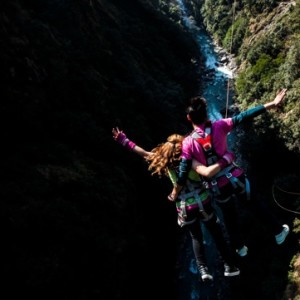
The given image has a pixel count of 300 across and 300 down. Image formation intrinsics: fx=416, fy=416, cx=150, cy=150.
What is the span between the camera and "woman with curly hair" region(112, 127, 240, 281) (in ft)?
23.0

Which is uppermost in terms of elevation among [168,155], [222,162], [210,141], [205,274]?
[210,141]

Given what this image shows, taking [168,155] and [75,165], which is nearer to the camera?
[168,155]

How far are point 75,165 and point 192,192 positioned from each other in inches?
742

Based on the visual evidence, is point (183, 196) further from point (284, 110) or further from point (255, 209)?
point (284, 110)

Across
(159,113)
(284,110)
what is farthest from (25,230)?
(284,110)

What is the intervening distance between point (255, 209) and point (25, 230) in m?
15.2

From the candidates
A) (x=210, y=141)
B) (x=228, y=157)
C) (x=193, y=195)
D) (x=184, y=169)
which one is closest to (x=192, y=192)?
(x=193, y=195)

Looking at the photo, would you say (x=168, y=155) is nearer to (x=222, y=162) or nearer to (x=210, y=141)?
(x=210, y=141)

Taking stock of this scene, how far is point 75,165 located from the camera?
2541cm

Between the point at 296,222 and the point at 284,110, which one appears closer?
the point at 296,222

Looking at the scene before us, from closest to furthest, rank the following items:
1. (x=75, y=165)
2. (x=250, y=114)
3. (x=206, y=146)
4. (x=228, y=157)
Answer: (x=250, y=114), (x=206, y=146), (x=228, y=157), (x=75, y=165)

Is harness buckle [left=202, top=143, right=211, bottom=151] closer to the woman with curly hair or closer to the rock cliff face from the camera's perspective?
the woman with curly hair

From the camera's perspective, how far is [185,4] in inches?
4638

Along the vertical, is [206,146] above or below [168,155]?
above
